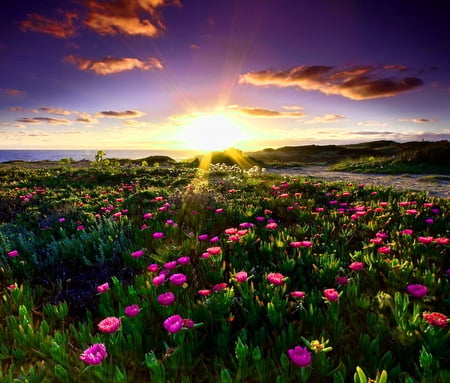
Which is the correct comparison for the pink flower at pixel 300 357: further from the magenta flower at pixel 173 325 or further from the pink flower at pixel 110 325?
the pink flower at pixel 110 325

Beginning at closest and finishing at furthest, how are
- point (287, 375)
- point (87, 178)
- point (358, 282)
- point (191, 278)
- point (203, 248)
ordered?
1. point (287, 375)
2. point (358, 282)
3. point (191, 278)
4. point (203, 248)
5. point (87, 178)

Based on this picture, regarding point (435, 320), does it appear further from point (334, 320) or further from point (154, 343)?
point (154, 343)

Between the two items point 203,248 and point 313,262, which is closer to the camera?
point 313,262

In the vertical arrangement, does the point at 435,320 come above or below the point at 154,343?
above

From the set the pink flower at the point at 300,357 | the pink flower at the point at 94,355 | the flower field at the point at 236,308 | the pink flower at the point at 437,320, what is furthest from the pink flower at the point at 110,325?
the pink flower at the point at 437,320

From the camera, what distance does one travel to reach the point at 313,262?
3.00 metres

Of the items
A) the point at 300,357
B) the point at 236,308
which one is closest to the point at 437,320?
the point at 300,357

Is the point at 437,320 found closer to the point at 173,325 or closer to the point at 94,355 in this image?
the point at 173,325

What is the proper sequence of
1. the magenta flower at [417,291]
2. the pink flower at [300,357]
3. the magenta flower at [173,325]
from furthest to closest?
the magenta flower at [417,291]
the magenta flower at [173,325]
the pink flower at [300,357]

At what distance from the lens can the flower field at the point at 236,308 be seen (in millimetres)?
1738

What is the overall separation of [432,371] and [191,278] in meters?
1.88

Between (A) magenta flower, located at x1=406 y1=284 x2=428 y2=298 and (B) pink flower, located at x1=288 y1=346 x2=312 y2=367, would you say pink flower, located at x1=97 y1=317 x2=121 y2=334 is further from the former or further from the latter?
(A) magenta flower, located at x1=406 y1=284 x2=428 y2=298

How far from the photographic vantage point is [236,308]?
2393 millimetres

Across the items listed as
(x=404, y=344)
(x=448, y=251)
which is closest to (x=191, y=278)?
(x=404, y=344)
